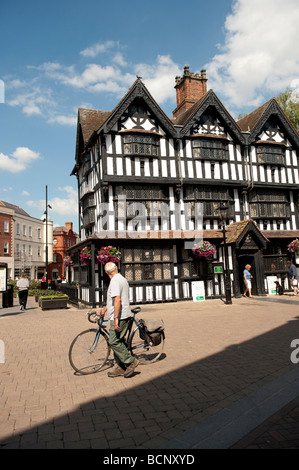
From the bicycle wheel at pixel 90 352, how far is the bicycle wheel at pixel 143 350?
1.73 ft

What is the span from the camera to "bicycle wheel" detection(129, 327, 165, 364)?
252 inches

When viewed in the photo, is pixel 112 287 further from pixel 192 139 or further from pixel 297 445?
pixel 192 139

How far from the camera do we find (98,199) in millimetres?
19109

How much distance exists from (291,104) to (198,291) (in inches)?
798

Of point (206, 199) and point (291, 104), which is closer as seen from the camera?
point (206, 199)

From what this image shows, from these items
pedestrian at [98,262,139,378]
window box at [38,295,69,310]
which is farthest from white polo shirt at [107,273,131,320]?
window box at [38,295,69,310]

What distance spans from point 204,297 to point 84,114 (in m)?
14.1

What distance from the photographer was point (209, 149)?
20.0 meters

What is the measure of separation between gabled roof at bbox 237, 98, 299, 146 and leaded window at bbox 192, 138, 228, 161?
194 cm

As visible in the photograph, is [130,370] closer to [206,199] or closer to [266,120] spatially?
[206,199]

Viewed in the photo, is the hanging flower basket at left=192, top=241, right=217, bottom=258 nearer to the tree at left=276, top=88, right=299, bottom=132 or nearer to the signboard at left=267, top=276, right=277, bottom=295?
the signboard at left=267, top=276, right=277, bottom=295

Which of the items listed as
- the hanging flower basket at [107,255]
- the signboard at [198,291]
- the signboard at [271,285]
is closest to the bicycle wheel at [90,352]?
the hanging flower basket at [107,255]

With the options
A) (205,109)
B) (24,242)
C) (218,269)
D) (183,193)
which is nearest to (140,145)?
(183,193)
